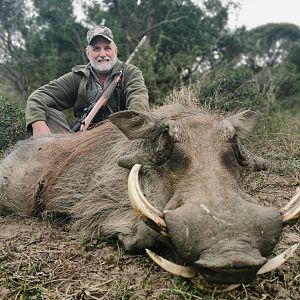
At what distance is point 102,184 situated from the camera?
3055mm

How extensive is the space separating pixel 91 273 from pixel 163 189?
0.55 metres

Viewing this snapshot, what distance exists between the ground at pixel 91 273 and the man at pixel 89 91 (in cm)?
150

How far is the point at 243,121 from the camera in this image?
2951mm

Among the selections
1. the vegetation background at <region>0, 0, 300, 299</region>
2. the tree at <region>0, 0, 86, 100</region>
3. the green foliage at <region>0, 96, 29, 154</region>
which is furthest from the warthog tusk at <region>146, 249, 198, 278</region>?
the tree at <region>0, 0, 86, 100</region>

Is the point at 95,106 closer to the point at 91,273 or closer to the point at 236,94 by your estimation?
the point at 91,273

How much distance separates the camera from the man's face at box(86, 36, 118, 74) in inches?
197

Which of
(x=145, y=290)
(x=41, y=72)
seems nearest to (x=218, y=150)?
(x=145, y=290)

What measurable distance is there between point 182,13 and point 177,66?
3.29 m

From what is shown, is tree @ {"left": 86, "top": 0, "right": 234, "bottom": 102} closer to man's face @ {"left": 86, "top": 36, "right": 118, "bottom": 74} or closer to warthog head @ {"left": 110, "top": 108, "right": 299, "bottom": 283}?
man's face @ {"left": 86, "top": 36, "right": 118, "bottom": 74}

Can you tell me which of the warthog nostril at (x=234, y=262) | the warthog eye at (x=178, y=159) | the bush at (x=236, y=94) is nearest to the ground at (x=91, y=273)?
the warthog nostril at (x=234, y=262)

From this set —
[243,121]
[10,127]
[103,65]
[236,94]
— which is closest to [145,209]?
[243,121]

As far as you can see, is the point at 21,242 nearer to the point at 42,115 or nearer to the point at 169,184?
the point at 169,184

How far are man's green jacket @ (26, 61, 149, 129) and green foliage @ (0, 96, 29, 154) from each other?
0.66 metres

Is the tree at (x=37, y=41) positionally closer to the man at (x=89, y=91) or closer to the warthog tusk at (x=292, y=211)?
the man at (x=89, y=91)
